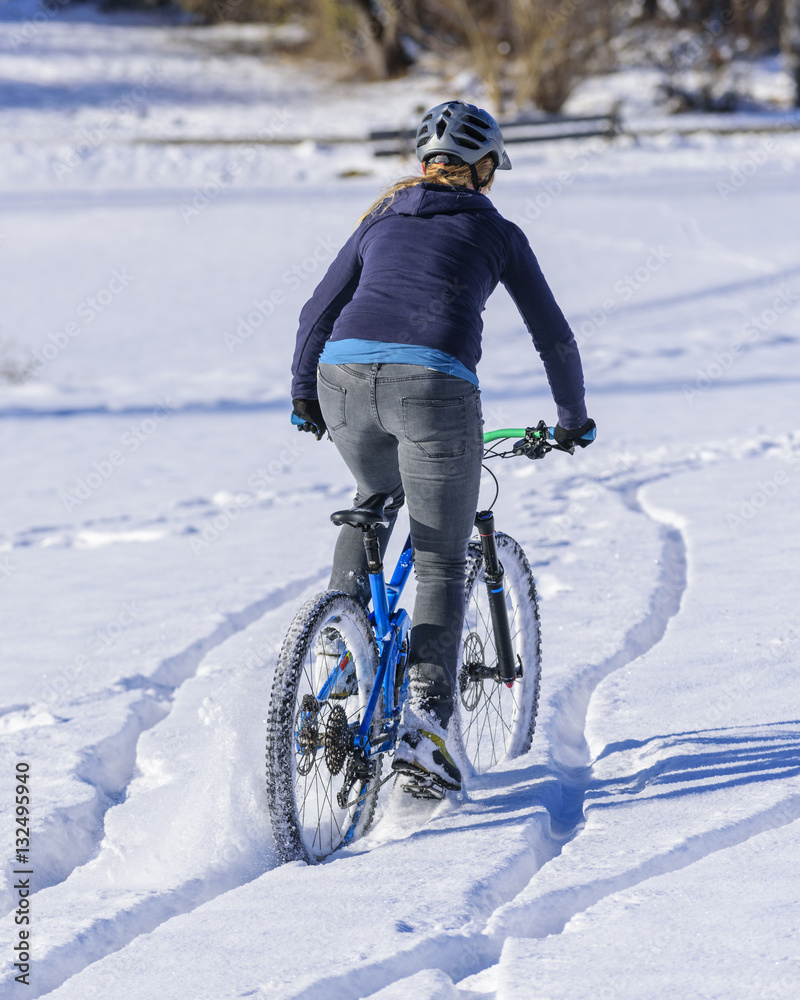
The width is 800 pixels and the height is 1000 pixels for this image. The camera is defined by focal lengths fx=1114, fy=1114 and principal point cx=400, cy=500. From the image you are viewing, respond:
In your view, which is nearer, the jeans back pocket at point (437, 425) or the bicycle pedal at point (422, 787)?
the jeans back pocket at point (437, 425)

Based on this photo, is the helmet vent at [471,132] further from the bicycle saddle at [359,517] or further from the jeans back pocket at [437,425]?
the bicycle saddle at [359,517]

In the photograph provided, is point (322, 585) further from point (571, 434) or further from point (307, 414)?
point (571, 434)

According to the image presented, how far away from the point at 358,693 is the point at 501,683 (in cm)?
66

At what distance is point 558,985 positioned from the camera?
7.36ft

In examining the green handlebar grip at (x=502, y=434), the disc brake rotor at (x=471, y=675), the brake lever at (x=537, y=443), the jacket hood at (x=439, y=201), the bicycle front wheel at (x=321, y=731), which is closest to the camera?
the bicycle front wheel at (x=321, y=731)

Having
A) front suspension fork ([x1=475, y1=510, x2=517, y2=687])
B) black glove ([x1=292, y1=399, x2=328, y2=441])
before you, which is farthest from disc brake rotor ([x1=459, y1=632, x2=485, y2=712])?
black glove ([x1=292, y1=399, x2=328, y2=441])

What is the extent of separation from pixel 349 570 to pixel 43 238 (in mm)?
12772

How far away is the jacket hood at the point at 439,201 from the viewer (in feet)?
9.10

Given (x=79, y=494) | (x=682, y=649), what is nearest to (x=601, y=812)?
(x=682, y=649)

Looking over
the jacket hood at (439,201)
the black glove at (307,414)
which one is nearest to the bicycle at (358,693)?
the black glove at (307,414)

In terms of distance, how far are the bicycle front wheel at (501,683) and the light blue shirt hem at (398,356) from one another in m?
0.78

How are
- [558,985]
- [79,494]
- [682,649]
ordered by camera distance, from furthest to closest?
[79,494] → [682,649] → [558,985]

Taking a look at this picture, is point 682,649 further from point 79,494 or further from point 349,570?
point 79,494

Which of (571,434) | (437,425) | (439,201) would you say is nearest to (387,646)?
(437,425)
